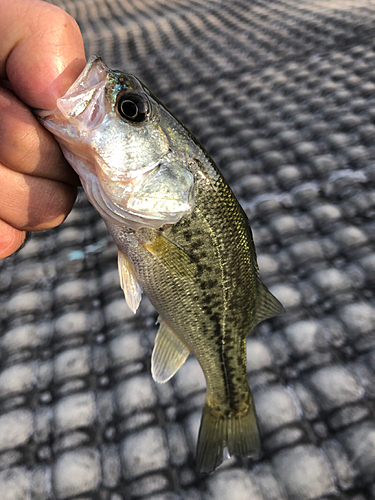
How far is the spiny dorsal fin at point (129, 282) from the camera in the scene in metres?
0.60

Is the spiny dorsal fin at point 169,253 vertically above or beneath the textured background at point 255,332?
above

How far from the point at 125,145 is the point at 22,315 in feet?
2.08

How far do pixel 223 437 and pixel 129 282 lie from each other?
364 mm

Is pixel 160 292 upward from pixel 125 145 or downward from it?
downward

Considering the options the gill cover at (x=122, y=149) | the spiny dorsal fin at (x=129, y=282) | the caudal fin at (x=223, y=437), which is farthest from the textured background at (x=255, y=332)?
the gill cover at (x=122, y=149)

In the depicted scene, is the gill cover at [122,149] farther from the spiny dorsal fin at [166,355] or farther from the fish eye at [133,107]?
the spiny dorsal fin at [166,355]

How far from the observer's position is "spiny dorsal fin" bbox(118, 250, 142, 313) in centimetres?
60

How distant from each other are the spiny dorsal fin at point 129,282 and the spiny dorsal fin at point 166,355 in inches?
3.3

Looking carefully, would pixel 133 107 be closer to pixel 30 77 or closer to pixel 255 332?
pixel 30 77

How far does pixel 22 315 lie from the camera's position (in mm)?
893

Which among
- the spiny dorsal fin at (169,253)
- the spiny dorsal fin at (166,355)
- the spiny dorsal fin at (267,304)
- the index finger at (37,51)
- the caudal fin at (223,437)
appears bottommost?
the caudal fin at (223,437)

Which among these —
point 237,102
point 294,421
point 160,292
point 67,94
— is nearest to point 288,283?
point 294,421

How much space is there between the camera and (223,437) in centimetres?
63

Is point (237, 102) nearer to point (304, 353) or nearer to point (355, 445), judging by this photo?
point (304, 353)
